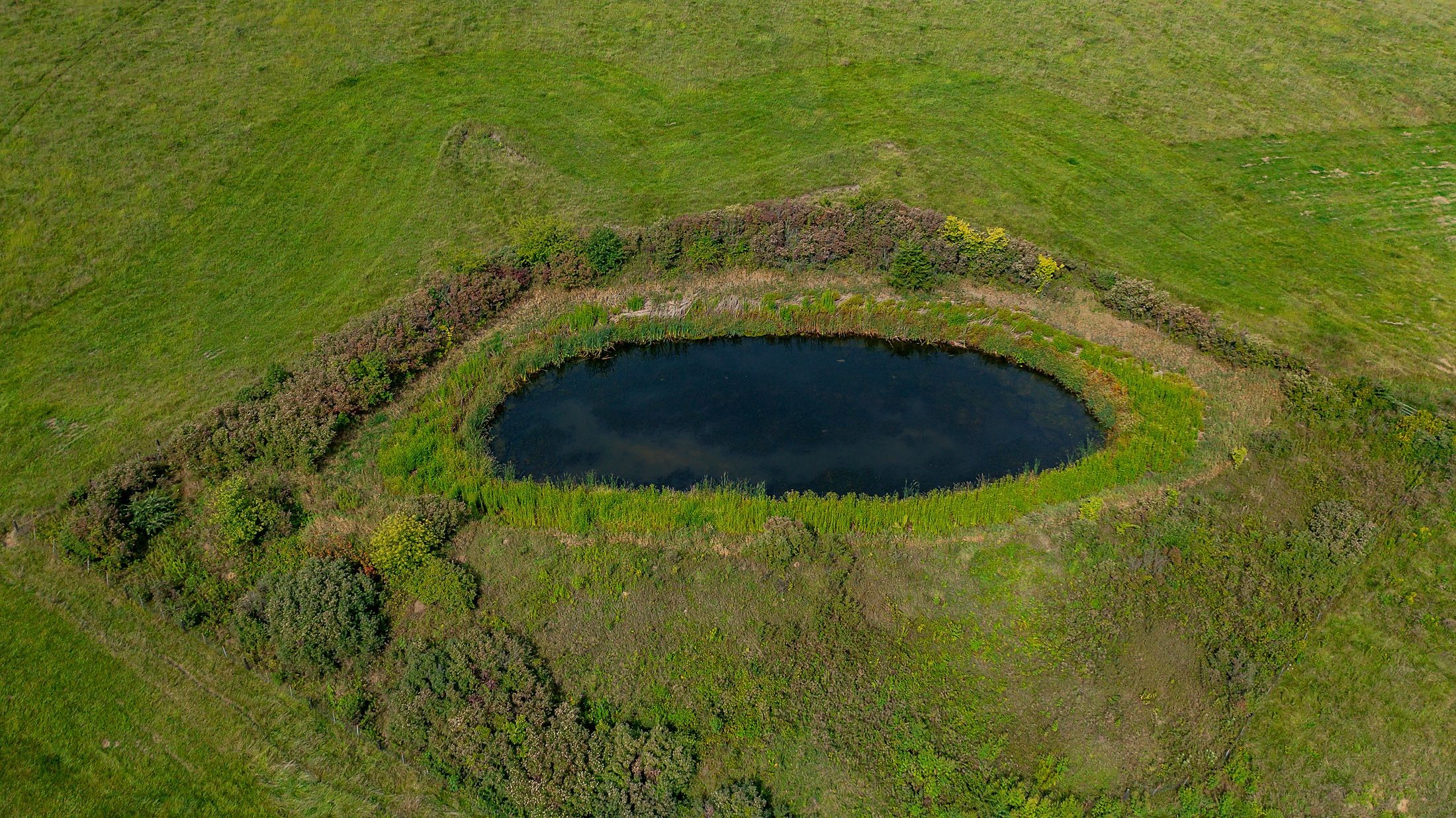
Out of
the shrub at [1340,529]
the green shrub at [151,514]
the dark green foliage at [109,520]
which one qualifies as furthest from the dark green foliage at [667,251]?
the shrub at [1340,529]

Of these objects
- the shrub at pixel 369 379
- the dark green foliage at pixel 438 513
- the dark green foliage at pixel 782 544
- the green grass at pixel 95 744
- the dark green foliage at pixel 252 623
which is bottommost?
the green grass at pixel 95 744

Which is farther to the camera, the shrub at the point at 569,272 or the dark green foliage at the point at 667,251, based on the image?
the dark green foliage at the point at 667,251

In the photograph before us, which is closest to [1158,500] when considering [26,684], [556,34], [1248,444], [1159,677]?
[1248,444]

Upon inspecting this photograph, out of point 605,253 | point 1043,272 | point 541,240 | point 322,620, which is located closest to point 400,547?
point 322,620

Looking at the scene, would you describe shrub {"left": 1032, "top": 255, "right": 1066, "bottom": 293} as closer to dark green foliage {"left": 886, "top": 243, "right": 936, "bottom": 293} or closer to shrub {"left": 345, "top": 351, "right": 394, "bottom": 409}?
dark green foliage {"left": 886, "top": 243, "right": 936, "bottom": 293}

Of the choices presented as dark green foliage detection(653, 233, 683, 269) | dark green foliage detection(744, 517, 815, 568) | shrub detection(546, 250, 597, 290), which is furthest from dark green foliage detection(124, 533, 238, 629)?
dark green foliage detection(653, 233, 683, 269)

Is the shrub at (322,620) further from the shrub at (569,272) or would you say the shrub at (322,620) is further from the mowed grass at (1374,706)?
the mowed grass at (1374,706)

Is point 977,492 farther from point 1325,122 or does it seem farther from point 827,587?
point 1325,122
